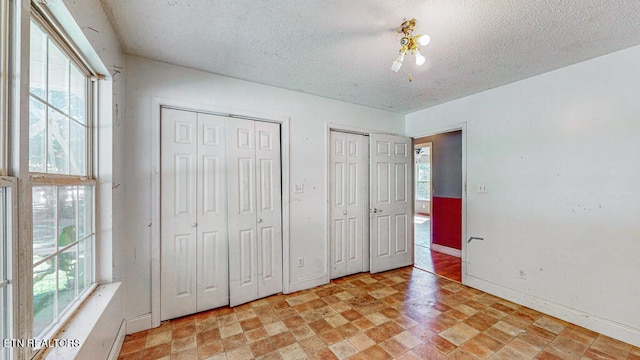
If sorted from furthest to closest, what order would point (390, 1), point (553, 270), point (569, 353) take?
point (553, 270) → point (569, 353) → point (390, 1)

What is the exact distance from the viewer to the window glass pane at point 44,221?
1.05m

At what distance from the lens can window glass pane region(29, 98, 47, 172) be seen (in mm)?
1026

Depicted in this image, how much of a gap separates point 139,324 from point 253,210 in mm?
1368

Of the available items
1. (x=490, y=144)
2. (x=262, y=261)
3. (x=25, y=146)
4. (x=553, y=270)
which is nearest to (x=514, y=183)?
(x=490, y=144)

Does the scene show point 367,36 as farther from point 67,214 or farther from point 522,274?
point 522,274

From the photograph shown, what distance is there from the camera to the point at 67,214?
1.33 meters

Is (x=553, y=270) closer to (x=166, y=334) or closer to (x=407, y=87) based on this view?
(x=407, y=87)

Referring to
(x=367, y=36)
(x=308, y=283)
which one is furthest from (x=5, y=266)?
(x=308, y=283)

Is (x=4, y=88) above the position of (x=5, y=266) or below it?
above

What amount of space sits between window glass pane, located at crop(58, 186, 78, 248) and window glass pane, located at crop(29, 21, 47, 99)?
0.50 meters

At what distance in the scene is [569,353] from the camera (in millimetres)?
1831

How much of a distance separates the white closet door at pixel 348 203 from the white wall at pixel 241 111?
20 cm

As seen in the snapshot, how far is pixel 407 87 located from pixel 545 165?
1612 millimetres

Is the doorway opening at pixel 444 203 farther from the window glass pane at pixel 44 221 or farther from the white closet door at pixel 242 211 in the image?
the window glass pane at pixel 44 221
